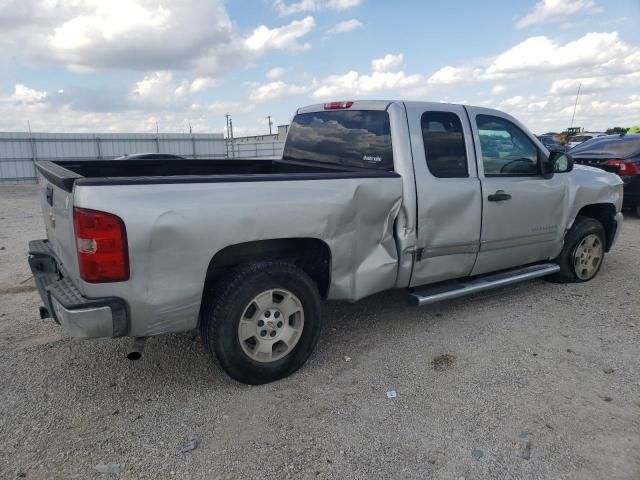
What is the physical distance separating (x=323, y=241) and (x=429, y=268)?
1102 mm

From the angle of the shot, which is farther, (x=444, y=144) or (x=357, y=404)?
(x=444, y=144)

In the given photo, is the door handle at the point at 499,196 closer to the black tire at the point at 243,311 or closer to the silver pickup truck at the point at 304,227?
the silver pickup truck at the point at 304,227

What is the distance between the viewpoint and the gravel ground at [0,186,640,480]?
2.55m

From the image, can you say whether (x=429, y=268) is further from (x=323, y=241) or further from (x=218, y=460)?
(x=218, y=460)

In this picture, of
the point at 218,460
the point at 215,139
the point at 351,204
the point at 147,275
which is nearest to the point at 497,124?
the point at 351,204

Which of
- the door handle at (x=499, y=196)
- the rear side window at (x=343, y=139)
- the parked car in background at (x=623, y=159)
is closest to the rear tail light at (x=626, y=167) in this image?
the parked car in background at (x=623, y=159)

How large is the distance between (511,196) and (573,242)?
1.30 m

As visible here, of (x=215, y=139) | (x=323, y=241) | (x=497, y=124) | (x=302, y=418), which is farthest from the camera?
(x=215, y=139)

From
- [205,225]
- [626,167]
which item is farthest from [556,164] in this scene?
[626,167]

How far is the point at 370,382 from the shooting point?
335cm

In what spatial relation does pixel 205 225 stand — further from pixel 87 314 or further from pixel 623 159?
pixel 623 159

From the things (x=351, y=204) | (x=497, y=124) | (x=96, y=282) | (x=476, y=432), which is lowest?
(x=476, y=432)

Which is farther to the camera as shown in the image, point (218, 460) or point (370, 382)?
point (370, 382)

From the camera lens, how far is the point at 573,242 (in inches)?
199
